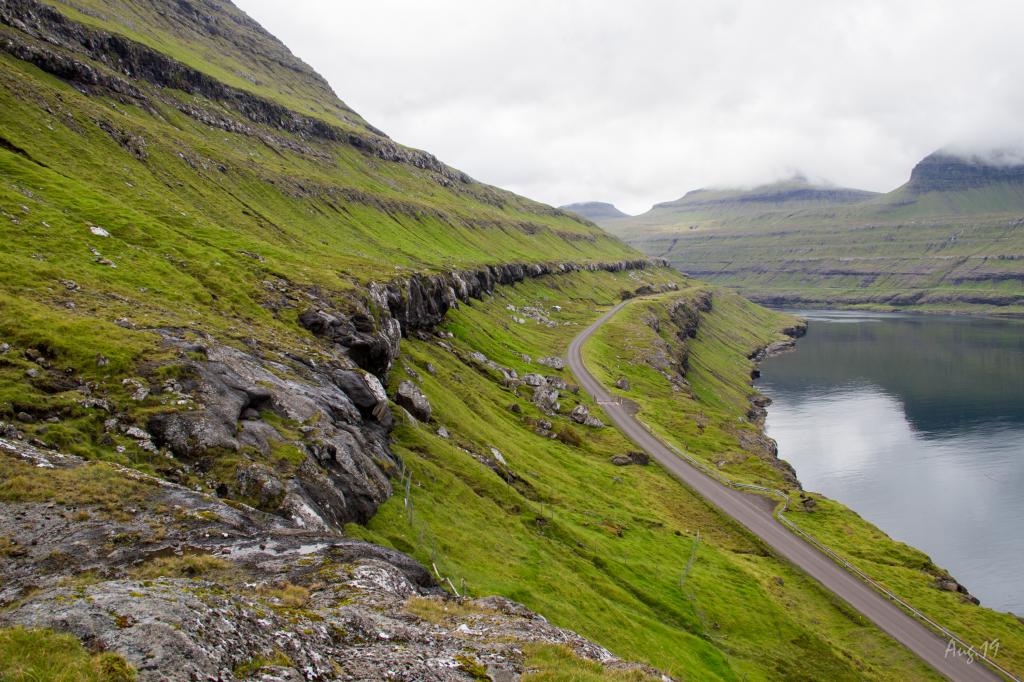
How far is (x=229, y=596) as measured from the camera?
18.1 metres

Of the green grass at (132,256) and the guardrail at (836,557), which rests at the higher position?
the green grass at (132,256)

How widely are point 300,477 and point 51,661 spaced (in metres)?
20.6

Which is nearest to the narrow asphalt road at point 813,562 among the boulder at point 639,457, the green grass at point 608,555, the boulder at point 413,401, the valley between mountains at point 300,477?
the valley between mountains at point 300,477

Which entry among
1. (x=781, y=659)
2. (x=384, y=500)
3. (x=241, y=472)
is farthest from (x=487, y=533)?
(x=781, y=659)

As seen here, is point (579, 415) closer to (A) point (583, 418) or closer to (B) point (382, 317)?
(A) point (583, 418)

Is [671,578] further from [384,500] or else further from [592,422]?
[592,422]

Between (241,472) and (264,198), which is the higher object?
(264,198)

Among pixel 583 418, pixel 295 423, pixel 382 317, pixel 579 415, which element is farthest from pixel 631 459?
pixel 295 423

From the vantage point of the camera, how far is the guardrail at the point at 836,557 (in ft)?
193

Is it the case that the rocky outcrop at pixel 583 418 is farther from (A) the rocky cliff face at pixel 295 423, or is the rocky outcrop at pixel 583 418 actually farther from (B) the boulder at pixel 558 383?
(A) the rocky cliff face at pixel 295 423

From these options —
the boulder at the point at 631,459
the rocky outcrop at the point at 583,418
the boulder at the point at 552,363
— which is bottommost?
the boulder at the point at 631,459

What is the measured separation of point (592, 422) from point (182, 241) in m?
75.6

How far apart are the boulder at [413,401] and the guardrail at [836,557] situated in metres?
54.8

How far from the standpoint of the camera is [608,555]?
59.6m
